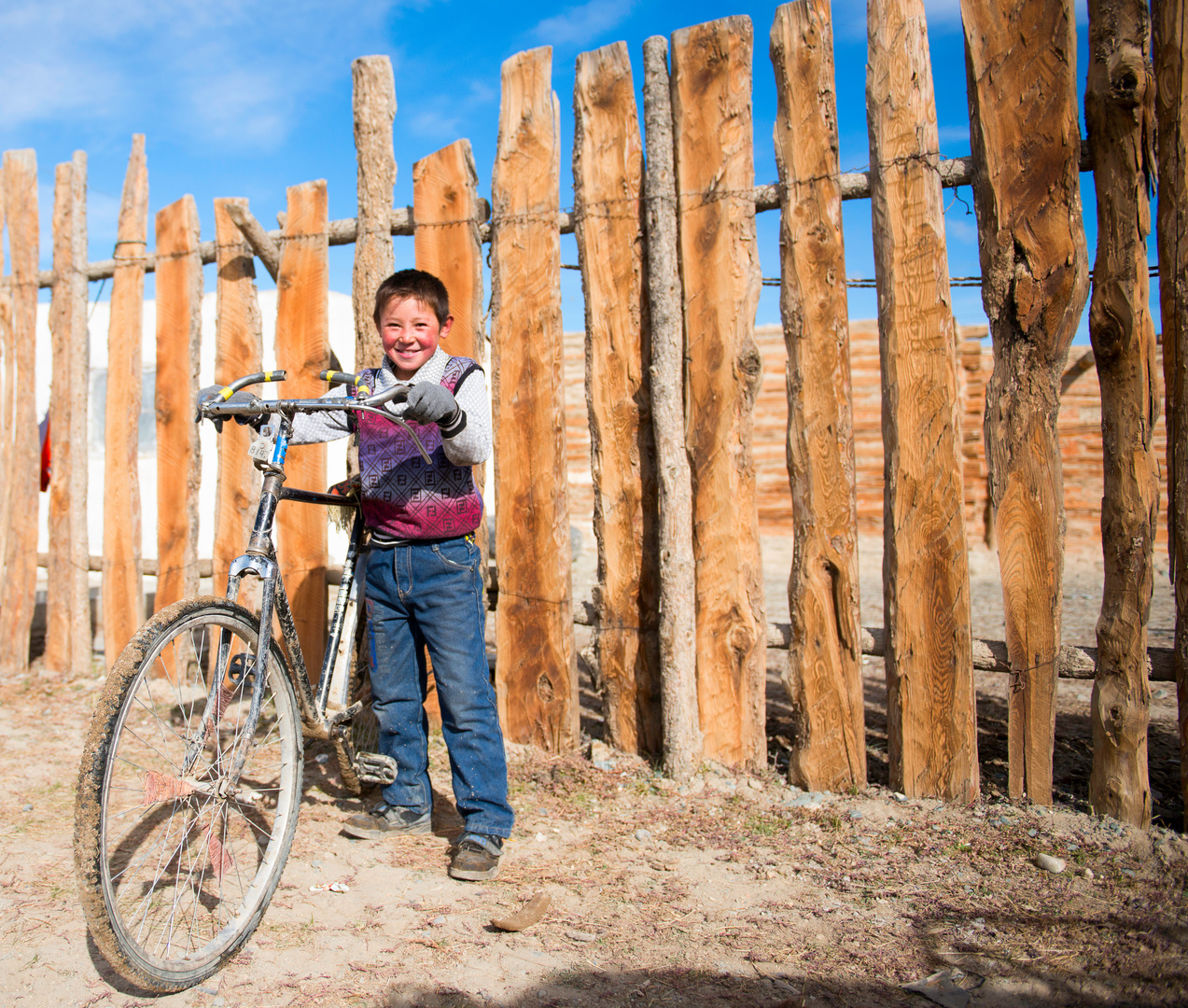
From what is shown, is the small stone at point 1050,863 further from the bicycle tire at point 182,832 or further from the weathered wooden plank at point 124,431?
the weathered wooden plank at point 124,431

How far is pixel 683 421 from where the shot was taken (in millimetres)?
3174

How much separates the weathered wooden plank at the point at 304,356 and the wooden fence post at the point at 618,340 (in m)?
1.32

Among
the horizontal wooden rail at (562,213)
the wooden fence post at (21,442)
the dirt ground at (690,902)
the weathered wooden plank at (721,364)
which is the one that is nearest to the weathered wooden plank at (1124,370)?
the horizontal wooden rail at (562,213)

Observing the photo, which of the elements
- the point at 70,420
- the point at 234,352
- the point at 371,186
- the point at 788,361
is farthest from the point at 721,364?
the point at 70,420

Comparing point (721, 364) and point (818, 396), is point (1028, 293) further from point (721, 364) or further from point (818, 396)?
point (721, 364)

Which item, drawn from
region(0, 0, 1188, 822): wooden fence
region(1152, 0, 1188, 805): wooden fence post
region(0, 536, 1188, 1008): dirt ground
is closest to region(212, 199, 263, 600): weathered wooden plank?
region(0, 0, 1188, 822): wooden fence

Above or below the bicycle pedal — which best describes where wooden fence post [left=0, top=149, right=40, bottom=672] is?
above

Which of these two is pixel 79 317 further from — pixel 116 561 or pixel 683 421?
pixel 683 421

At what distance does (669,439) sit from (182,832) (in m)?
2.00

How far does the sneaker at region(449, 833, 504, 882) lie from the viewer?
2.53m

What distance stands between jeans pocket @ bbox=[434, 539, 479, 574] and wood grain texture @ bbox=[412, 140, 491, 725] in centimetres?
80

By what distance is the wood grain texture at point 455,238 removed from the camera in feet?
11.6

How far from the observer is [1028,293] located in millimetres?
2717

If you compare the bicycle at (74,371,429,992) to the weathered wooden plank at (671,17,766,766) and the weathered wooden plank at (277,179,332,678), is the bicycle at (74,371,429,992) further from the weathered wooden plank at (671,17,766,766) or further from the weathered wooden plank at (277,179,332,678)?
the weathered wooden plank at (671,17,766,766)
